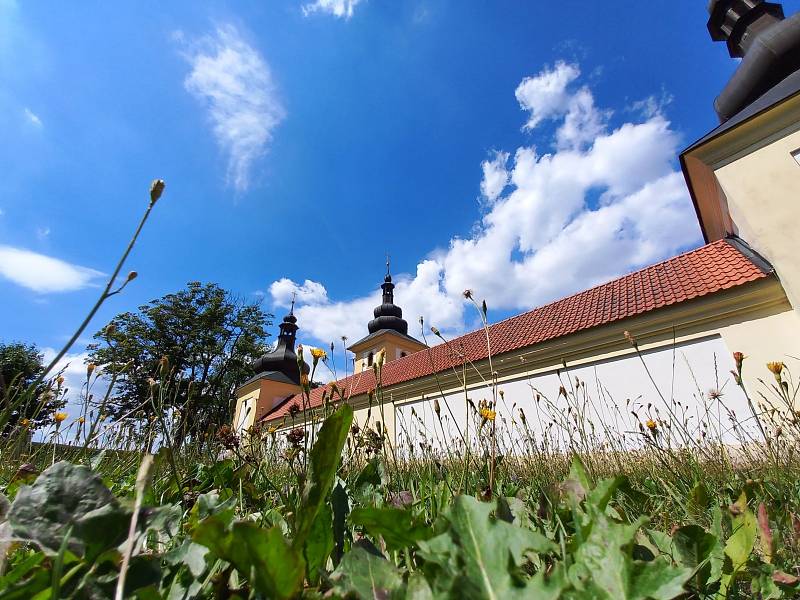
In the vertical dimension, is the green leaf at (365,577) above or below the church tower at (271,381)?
below

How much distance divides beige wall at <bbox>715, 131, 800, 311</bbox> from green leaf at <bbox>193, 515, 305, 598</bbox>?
39.6 feet

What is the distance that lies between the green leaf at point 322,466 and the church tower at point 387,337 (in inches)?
1160

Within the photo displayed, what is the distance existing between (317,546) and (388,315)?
38.2m

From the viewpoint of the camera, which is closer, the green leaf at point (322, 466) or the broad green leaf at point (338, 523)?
the green leaf at point (322, 466)

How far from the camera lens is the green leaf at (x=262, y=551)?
0.55 metres

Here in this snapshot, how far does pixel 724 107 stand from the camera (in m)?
15.4

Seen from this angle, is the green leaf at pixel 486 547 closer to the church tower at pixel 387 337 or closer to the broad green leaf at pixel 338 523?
the broad green leaf at pixel 338 523

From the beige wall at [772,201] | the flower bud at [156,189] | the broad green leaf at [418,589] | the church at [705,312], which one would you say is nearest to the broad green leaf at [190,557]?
the broad green leaf at [418,589]

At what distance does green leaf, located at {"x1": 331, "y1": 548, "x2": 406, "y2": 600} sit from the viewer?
2.05 ft

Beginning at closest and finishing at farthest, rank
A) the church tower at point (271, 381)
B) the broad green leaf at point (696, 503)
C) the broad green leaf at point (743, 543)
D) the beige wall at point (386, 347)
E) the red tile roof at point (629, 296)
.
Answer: the broad green leaf at point (743, 543)
the broad green leaf at point (696, 503)
the red tile roof at point (629, 296)
the beige wall at point (386, 347)
the church tower at point (271, 381)

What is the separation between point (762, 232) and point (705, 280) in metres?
1.71

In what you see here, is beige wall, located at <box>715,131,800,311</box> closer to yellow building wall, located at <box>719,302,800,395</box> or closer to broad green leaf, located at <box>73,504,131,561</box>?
yellow building wall, located at <box>719,302,800,395</box>

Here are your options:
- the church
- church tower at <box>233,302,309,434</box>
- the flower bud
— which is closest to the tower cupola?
church tower at <box>233,302,309,434</box>

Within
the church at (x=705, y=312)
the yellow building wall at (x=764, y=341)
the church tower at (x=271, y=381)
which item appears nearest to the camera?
the yellow building wall at (x=764, y=341)
